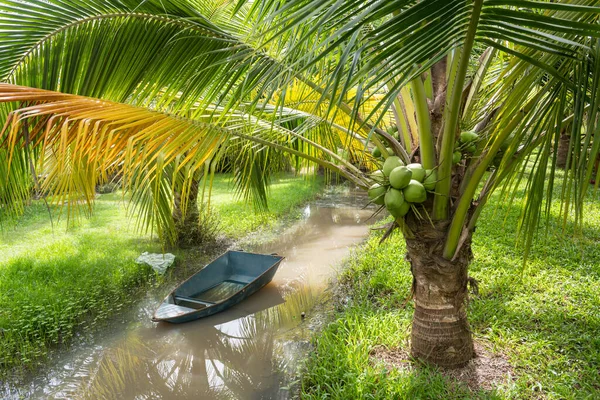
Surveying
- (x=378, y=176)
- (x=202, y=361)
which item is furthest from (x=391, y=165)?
(x=202, y=361)

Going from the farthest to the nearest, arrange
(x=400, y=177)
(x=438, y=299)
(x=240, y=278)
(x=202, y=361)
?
1. (x=240, y=278)
2. (x=202, y=361)
3. (x=438, y=299)
4. (x=400, y=177)

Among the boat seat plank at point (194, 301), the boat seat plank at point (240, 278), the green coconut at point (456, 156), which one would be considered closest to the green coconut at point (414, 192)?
the green coconut at point (456, 156)

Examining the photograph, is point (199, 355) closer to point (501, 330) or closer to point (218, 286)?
point (218, 286)

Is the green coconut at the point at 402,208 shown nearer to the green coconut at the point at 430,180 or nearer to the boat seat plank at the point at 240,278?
the green coconut at the point at 430,180

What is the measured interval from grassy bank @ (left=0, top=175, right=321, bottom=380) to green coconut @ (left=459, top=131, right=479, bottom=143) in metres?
2.02

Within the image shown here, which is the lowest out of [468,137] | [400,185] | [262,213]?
[262,213]

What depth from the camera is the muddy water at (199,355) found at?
3609 mm

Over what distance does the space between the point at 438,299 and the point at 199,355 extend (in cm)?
237

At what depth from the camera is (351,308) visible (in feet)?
14.1

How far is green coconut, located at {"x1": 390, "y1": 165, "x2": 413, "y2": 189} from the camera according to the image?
2258 millimetres

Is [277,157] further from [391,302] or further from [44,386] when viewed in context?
[44,386]

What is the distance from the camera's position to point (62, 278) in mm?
5375

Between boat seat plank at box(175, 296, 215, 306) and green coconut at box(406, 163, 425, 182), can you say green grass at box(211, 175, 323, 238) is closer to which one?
boat seat plank at box(175, 296, 215, 306)

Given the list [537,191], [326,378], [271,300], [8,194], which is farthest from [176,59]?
[271,300]
